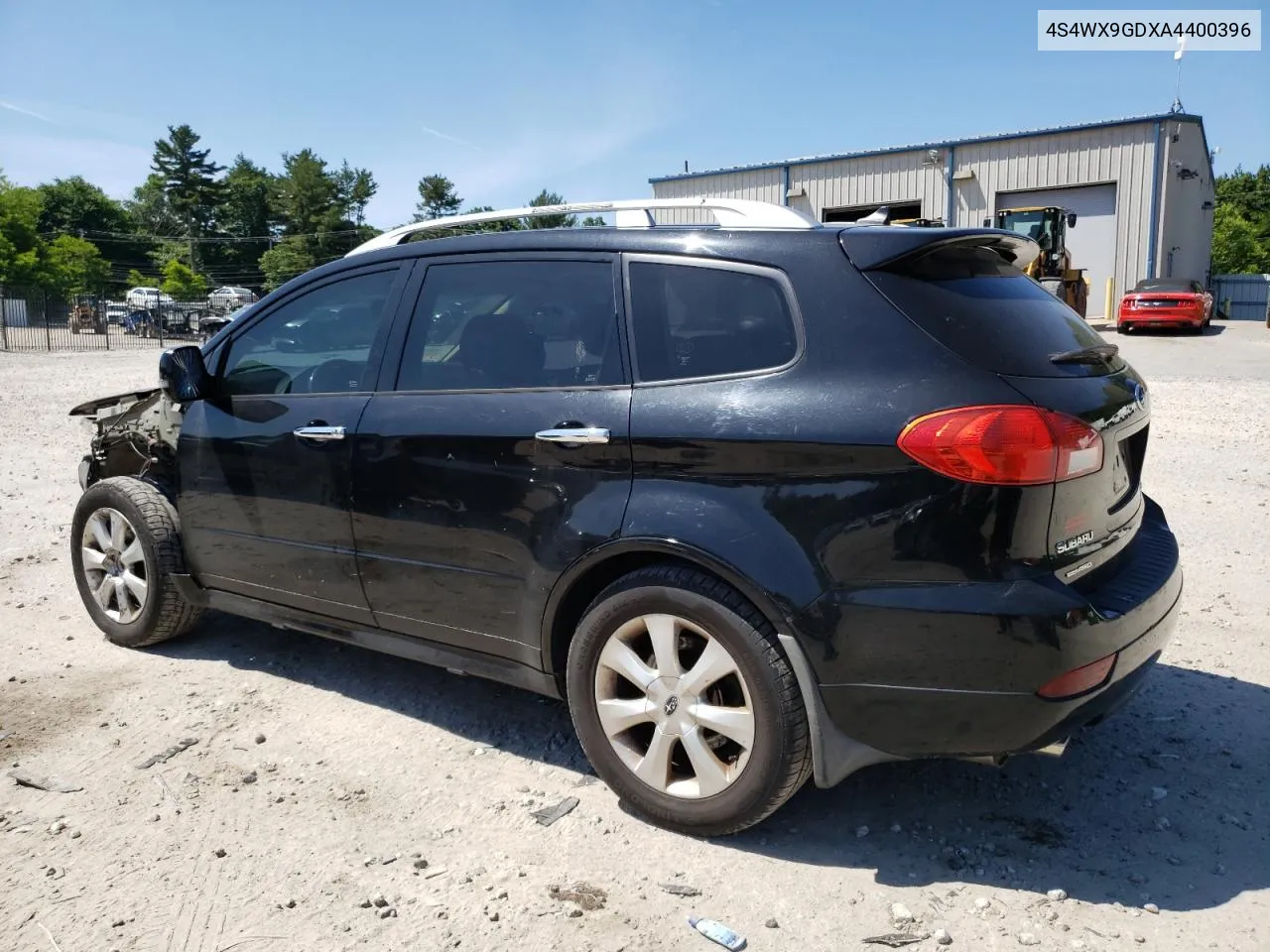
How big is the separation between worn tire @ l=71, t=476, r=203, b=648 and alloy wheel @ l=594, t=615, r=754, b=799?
242 cm

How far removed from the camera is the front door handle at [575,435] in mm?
3033

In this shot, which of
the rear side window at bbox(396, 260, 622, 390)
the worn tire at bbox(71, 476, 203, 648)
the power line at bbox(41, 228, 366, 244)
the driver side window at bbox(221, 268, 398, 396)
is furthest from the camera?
the power line at bbox(41, 228, 366, 244)

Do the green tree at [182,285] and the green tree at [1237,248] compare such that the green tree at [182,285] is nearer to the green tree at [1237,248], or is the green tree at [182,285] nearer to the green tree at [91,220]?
the green tree at [91,220]

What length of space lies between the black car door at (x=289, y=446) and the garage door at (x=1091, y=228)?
103 ft

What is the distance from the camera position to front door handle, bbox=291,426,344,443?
3.70 metres

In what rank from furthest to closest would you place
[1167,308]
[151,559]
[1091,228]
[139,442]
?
[1091,228], [1167,308], [139,442], [151,559]

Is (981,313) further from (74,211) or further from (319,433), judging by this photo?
(74,211)

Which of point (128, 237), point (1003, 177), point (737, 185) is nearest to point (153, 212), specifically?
point (128, 237)

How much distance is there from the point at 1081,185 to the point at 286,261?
61.3 meters

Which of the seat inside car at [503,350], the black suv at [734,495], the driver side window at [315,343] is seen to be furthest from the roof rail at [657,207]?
the seat inside car at [503,350]

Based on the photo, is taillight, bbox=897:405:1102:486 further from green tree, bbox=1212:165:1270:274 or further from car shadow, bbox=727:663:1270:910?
green tree, bbox=1212:165:1270:274

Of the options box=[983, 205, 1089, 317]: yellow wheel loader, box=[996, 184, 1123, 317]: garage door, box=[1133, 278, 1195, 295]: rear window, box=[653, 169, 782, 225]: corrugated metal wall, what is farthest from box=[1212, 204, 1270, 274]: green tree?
box=[983, 205, 1089, 317]: yellow wheel loader

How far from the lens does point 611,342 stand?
3170 millimetres

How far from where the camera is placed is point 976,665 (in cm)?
254
